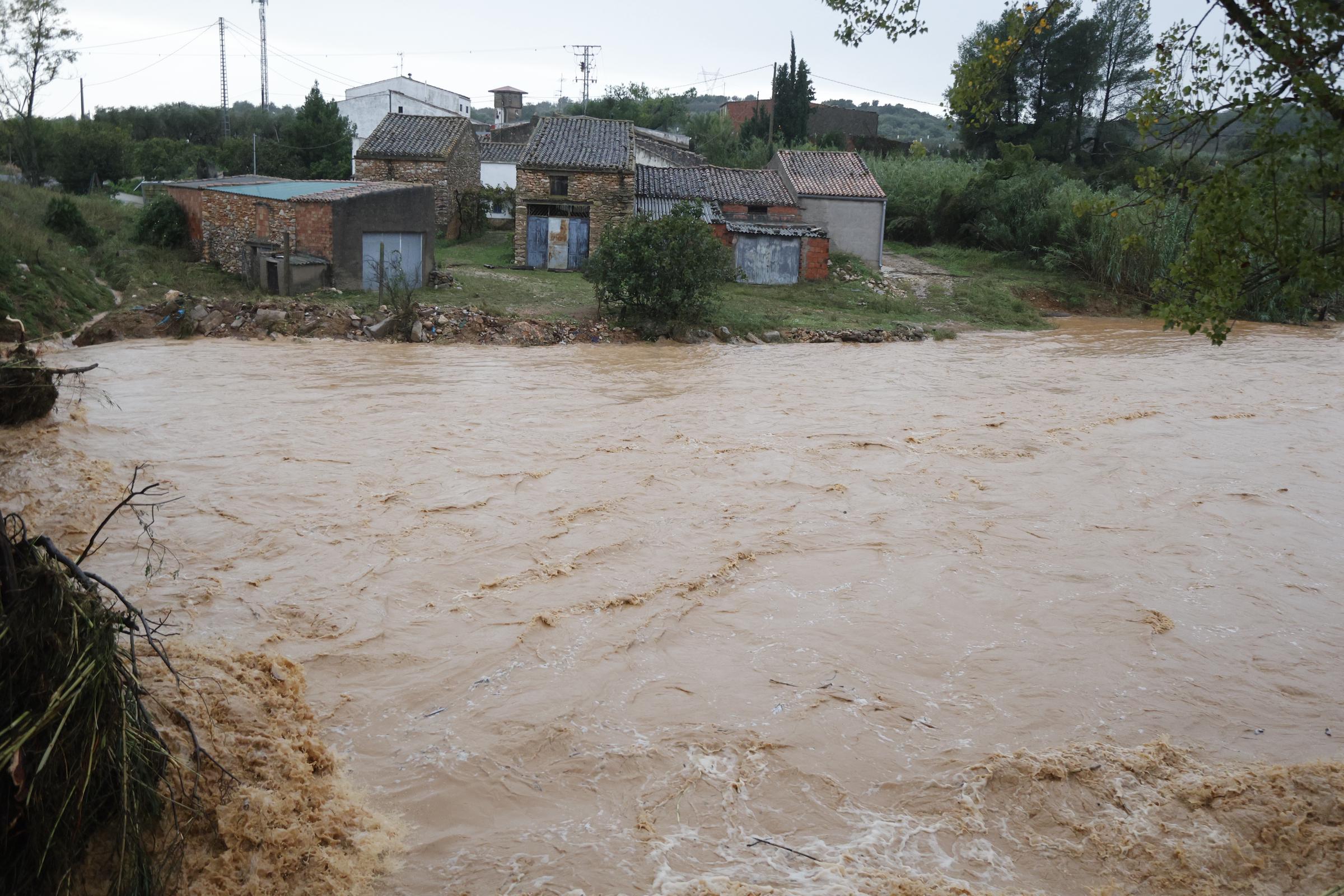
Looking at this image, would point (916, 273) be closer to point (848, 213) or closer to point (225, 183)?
point (848, 213)

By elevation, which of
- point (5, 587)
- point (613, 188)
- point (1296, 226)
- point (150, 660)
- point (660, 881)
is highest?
point (613, 188)

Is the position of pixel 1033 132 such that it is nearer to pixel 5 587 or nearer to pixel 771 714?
pixel 771 714

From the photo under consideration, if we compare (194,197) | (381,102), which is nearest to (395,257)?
(194,197)

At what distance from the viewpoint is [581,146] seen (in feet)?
97.6

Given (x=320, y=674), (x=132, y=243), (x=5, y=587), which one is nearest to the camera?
(x=5, y=587)

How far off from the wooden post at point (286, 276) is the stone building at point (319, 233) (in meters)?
0.02

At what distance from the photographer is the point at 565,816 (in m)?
4.89

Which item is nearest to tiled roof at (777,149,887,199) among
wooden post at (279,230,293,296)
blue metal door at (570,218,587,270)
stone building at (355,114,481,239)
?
blue metal door at (570,218,587,270)

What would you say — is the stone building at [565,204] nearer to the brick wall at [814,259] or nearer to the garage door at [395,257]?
the brick wall at [814,259]

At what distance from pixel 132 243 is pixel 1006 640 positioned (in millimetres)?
24638

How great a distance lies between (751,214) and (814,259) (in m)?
2.66

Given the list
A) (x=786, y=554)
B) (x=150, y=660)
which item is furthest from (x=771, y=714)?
(x=150, y=660)

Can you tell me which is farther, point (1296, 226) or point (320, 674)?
point (320, 674)

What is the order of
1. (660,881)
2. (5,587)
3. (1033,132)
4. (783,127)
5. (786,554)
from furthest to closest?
(783,127) < (1033,132) < (786,554) < (660,881) < (5,587)
